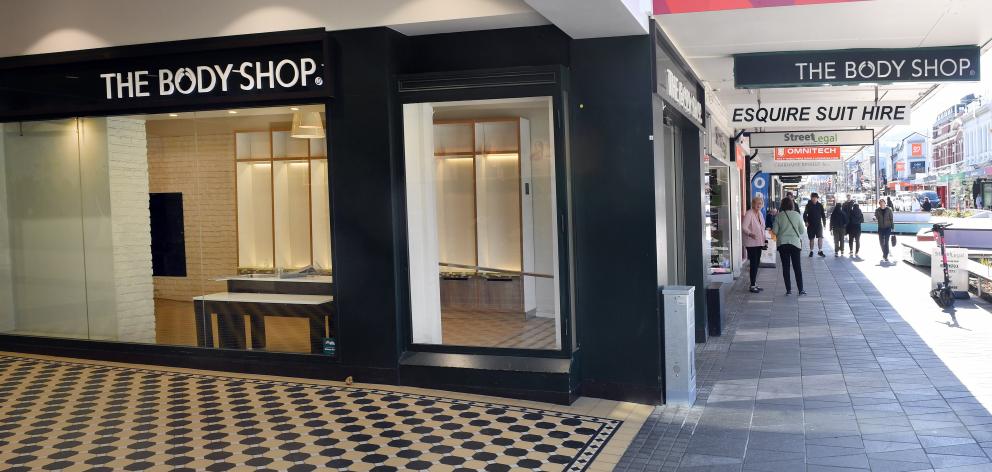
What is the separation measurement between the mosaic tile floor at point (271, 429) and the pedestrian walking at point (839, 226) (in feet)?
51.3

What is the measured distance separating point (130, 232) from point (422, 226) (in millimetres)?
3272

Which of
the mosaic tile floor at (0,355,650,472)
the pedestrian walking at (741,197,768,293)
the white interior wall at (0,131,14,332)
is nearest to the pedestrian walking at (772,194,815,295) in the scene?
the pedestrian walking at (741,197,768,293)

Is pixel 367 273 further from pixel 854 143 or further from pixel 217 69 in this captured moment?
pixel 854 143

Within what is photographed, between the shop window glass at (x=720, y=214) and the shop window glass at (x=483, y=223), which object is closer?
the shop window glass at (x=483, y=223)

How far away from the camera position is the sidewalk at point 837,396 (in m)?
4.95

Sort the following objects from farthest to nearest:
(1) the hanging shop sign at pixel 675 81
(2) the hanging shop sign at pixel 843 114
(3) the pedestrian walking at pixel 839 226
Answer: (3) the pedestrian walking at pixel 839 226 < (2) the hanging shop sign at pixel 843 114 < (1) the hanging shop sign at pixel 675 81

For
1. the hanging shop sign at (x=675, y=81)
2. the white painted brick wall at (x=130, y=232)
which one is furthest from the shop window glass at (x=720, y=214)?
the white painted brick wall at (x=130, y=232)

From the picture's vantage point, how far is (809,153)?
71.9ft

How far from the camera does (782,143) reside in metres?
16.1

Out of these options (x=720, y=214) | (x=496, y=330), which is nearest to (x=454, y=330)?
(x=496, y=330)

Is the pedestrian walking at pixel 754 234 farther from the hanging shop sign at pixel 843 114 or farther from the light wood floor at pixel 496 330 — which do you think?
the light wood floor at pixel 496 330

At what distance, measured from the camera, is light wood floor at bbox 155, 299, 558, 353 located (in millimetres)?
6793

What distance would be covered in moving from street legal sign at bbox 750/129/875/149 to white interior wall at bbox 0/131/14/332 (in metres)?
11.9

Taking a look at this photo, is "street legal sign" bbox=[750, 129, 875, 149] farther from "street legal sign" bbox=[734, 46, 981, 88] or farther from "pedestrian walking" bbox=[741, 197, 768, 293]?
"street legal sign" bbox=[734, 46, 981, 88]
